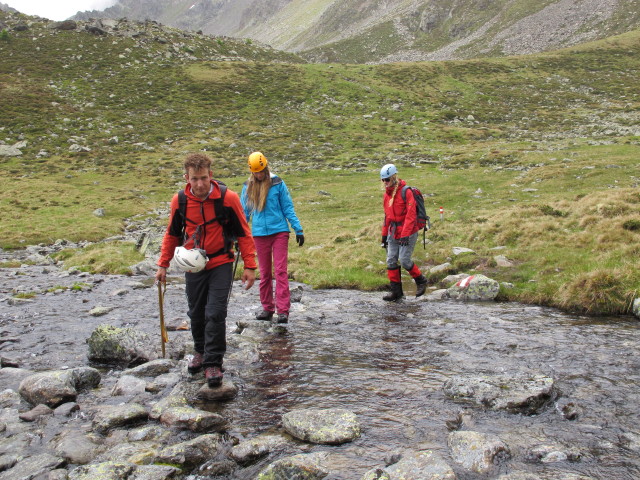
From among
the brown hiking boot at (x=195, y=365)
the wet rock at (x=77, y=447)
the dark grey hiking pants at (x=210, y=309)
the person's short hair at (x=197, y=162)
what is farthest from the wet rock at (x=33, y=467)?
the person's short hair at (x=197, y=162)

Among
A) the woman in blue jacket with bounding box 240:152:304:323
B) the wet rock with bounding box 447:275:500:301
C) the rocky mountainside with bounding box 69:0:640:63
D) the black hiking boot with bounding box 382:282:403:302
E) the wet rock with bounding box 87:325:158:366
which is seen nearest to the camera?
the wet rock with bounding box 87:325:158:366

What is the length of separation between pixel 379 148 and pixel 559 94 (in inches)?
1599

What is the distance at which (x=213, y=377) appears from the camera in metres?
6.57

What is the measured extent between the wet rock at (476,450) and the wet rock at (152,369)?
488 cm

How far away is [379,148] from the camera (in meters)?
53.6

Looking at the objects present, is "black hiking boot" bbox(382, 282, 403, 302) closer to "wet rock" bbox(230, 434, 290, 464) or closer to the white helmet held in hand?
the white helmet held in hand

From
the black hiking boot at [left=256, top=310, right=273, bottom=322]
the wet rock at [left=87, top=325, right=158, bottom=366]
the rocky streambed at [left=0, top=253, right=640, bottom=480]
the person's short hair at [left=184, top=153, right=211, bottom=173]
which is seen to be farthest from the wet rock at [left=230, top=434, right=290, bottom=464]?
the black hiking boot at [left=256, top=310, right=273, bottom=322]

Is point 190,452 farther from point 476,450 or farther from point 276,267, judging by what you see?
point 276,267

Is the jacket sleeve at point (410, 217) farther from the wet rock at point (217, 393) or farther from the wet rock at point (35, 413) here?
the wet rock at point (35, 413)

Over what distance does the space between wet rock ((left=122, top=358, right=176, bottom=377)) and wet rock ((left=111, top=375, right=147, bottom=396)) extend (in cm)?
34

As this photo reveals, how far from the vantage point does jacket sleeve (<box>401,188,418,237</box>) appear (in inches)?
454

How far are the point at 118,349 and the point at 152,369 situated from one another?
3.78 ft

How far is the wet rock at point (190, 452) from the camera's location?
194 inches

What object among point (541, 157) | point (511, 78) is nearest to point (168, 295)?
point (541, 157)
